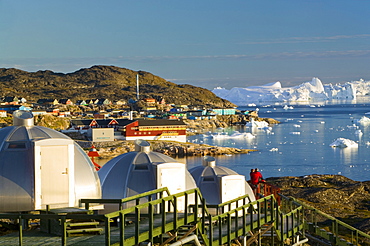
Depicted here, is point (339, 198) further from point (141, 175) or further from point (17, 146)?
point (17, 146)

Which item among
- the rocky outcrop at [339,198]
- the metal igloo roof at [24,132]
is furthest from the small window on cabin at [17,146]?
the rocky outcrop at [339,198]

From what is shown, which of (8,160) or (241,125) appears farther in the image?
(241,125)

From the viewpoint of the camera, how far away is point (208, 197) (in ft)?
63.0

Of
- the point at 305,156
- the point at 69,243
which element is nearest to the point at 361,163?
the point at 305,156

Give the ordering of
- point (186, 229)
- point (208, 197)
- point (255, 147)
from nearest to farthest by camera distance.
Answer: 1. point (186, 229)
2. point (208, 197)
3. point (255, 147)

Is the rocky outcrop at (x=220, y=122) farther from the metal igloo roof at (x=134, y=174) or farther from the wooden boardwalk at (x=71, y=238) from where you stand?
the wooden boardwalk at (x=71, y=238)

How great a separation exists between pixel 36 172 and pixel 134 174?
4705mm

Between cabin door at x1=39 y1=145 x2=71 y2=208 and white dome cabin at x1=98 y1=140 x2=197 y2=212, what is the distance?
11.3 feet

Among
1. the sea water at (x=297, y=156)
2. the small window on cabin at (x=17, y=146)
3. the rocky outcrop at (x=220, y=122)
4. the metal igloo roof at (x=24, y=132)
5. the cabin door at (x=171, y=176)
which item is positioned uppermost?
the metal igloo roof at (x=24, y=132)

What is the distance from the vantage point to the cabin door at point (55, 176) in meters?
12.4

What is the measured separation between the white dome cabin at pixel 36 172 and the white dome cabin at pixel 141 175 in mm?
3260

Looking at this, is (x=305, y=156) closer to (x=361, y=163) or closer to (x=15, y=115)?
(x=361, y=163)

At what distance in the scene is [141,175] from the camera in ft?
54.3

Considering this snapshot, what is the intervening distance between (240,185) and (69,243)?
10.7m
